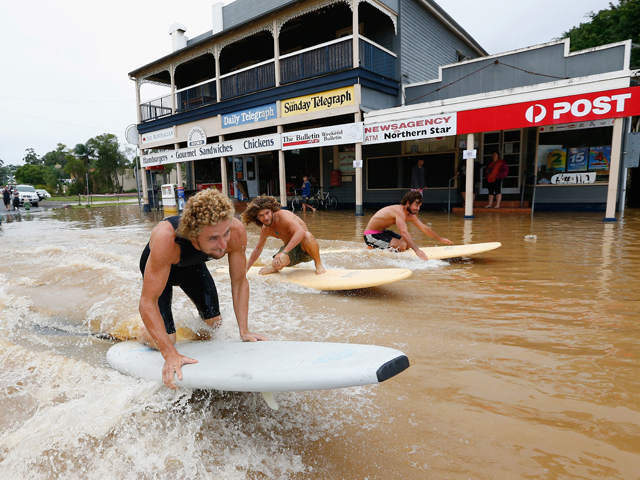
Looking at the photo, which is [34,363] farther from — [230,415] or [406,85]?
[406,85]

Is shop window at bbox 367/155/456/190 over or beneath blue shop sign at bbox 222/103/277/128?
A: beneath

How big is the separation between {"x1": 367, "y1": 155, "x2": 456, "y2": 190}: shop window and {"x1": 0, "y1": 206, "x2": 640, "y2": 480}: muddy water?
8.75 meters

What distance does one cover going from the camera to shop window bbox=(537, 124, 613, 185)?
10602 millimetres

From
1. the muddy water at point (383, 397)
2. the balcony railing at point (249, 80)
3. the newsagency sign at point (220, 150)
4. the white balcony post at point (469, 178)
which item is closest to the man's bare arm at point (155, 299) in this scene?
the muddy water at point (383, 397)

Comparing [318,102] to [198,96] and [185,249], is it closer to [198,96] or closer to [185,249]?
[198,96]

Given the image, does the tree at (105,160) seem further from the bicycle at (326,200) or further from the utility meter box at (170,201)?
the bicycle at (326,200)

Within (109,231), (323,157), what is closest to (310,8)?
(323,157)

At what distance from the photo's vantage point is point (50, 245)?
9000 mm

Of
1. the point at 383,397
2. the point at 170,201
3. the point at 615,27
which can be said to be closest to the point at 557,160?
the point at 383,397

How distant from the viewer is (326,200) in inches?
598

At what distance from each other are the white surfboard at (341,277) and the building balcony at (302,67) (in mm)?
8271

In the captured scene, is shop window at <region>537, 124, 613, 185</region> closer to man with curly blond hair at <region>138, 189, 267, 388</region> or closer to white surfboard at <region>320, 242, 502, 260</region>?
white surfboard at <region>320, 242, 502, 260</region>

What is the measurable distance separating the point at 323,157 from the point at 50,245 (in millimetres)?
9688

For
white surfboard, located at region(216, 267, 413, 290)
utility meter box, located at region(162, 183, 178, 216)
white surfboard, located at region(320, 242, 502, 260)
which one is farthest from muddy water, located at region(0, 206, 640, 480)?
utility meter box, located at region(162, 183, 178, 216)
